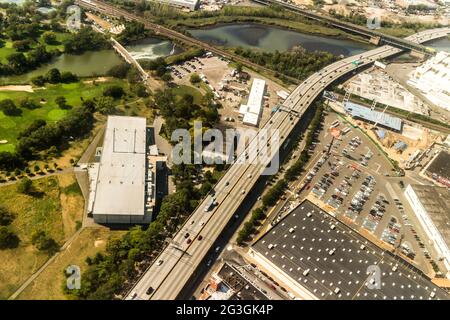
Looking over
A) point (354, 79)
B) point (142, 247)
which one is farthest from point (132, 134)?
point (354, 79)

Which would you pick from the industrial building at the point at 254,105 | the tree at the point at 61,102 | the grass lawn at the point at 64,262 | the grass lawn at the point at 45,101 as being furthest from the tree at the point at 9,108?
the industrial building at the point at 254,105

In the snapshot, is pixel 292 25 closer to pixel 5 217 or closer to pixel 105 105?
pixel 105 105

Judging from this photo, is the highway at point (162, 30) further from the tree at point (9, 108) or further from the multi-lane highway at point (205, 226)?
the tree at point (9, 108)

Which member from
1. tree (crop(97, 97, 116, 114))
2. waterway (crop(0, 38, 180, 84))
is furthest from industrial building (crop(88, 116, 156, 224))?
waterway (crop(0, 38, 180, 84))

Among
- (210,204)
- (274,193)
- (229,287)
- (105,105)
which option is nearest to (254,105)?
(274,193)

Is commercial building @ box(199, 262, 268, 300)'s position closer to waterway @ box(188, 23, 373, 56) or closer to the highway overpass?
waterway @ box(188, 23, 373, 56)

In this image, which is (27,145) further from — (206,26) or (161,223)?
(206,26)
